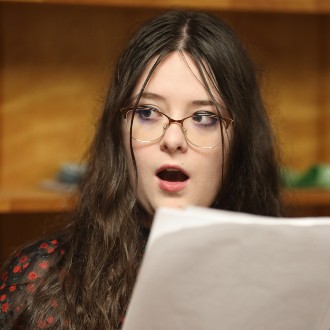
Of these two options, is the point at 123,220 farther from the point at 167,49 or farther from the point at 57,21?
the point at 57,21

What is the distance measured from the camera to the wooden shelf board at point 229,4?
59.6 inches

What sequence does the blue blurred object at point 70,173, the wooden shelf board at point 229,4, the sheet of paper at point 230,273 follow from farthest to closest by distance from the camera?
the blue blurred object at point 70,173
the wooden shelf board at point 229,4
the sheet of paper at point 230,273

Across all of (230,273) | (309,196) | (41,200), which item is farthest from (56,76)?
(230,273)

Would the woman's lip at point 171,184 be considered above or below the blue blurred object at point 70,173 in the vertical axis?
above

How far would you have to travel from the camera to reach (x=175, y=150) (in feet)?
3.62

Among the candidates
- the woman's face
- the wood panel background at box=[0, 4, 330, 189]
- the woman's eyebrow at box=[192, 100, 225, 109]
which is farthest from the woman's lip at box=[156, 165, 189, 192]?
the wood panel background at box=[0, 4, 330, 189]

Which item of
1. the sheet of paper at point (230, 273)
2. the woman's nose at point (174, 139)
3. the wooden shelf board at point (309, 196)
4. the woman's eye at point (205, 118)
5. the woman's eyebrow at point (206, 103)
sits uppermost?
the woman's eyebrow at point (206, 103)

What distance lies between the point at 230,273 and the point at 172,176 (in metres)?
0.30

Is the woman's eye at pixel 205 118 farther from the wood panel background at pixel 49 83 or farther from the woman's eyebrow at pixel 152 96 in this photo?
the wood panel background at pixel 49 83

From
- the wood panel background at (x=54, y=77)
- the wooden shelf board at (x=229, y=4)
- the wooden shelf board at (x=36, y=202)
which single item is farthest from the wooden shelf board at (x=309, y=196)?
the wooden shelf board at (x=36, y=202)

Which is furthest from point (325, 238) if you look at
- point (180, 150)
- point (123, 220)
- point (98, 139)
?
point (98, 139)

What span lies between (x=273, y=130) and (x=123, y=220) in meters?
0.41

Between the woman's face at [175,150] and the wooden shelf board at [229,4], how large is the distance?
42cm

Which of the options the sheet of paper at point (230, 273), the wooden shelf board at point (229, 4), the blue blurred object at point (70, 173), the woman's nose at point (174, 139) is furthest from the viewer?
the blue blurred object at point (70, 173)
